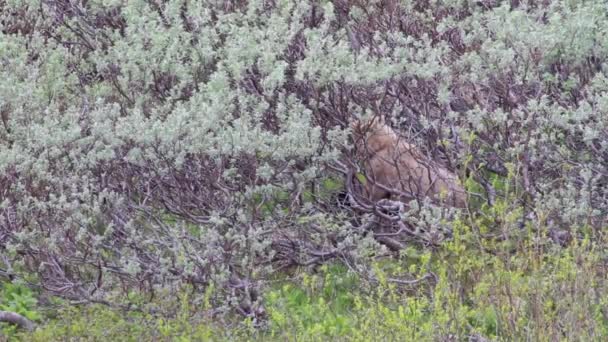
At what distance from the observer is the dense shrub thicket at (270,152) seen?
6.09 meters

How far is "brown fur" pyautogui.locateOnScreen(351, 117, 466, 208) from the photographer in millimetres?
6750

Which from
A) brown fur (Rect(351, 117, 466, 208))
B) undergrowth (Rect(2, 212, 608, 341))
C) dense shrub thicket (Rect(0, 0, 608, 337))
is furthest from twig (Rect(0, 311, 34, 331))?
brown fur (Rect(351, 117, 466, 208))

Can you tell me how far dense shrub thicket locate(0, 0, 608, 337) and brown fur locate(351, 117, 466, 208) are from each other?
0.11 m

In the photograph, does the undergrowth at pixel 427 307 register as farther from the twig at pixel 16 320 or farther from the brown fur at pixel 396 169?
the brown fur at pixel 396 169

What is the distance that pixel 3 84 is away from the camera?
694 centimetres

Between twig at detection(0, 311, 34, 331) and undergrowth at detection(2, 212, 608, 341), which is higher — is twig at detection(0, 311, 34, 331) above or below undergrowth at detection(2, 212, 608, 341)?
below

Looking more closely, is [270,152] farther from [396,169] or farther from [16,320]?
[16,320]

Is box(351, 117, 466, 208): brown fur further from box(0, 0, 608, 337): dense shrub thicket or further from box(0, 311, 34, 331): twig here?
box(0, 311, 34, 331): twig

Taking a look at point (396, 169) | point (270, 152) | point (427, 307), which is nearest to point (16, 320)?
point (270, 152)

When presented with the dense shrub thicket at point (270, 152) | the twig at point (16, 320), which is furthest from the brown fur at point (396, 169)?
the twig at point (16, 320)

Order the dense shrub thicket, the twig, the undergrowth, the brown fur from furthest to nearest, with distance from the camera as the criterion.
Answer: the brown fur → the dense shrub thicket → the twig → the undergrowth

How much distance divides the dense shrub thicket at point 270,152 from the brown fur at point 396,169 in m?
0.11

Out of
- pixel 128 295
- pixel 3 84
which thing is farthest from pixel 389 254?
pixel 3 84

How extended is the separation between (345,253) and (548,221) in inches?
45.2
